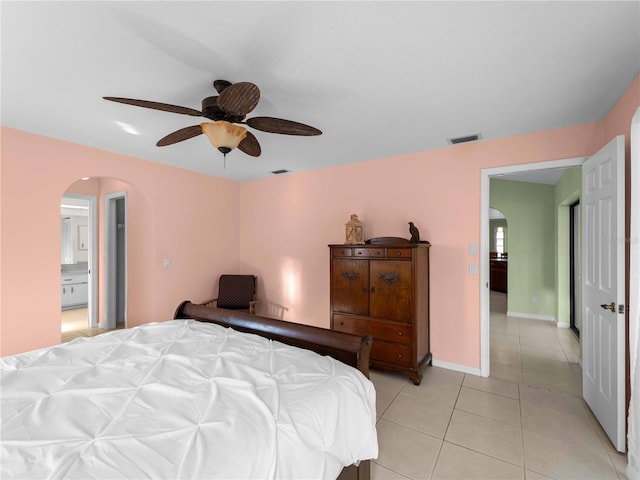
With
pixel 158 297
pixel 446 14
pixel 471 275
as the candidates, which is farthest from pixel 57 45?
pixel 471 275

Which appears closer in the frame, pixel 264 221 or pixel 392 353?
pixel 392 353

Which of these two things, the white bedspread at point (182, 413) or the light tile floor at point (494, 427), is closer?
the white bedspread at point (182, 413)

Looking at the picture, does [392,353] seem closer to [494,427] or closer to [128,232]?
[494,427]

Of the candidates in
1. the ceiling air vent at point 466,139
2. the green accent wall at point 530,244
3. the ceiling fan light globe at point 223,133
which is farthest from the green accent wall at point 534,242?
the ceiling fan light globe at point 223,133

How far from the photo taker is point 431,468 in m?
1.84

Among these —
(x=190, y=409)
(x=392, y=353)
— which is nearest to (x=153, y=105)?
(x=190, y=409)

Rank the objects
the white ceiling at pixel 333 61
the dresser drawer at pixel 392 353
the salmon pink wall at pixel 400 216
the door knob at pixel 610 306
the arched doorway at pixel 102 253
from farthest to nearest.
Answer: the arched doorway at pixel 102 253
the salmon pink wall at pixel 400 216
the dresser drawer at pixel 392 353
the door knob at pixel 610 306
the white ceiling at pixel 333 61

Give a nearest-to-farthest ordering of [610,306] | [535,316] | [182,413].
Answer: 1. [182,413]
2. [610,306]
3. [535,316]

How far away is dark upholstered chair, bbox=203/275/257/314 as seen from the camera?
4.37 m

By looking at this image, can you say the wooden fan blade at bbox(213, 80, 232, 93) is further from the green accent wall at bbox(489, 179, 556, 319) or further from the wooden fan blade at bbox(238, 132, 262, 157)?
the green accent wall at bbox(489, 179, 556, 319)

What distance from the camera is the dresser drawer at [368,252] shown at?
312 centimetres

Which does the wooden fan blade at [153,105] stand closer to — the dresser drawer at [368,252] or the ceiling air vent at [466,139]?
the dresser drawer at [368,252]

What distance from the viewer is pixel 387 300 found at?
121 inches

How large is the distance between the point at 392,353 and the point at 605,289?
69.3 inches
